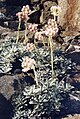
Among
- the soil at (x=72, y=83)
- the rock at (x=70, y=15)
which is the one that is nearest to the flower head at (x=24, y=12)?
the soil at (x=72, y=83)

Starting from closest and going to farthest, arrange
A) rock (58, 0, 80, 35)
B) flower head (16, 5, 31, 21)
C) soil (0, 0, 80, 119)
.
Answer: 1. soil (0, 0, 80, 119)
2. flower head (16, 5, 31, 21)
3. rock (58, 0, 80, 35)

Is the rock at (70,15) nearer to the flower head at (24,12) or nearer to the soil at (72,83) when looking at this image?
the soil at (72,83)

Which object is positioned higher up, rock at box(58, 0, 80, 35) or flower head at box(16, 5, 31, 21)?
flower head at box(16, 5, 31, 21)

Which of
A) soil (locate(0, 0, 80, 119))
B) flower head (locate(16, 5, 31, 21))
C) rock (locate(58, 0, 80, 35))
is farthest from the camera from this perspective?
rock (locate(58, 0, 80, 35))

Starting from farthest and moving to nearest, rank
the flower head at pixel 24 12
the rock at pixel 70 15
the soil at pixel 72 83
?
the rock at pixel 70 15 < the flower head at pixel 24 12 < the soil at pixel 72 83

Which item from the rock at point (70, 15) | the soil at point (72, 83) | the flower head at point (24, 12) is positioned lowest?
the soil at point (72, 83)

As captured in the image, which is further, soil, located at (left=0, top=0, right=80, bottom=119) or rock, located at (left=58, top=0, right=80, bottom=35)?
rock, located at (left=58, top=0, right=80, bottom=35)

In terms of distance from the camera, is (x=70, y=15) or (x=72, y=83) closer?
(x=72, y=83)

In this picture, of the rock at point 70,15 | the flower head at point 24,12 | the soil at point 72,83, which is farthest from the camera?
the rock at point 70,15

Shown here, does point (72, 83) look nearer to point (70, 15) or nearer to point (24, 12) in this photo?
point (24, 12)

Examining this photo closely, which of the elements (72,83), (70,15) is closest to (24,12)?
(72,83)

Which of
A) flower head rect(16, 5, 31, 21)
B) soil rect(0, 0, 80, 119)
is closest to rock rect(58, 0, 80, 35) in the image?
soil rect(0, 0, 80, 119)

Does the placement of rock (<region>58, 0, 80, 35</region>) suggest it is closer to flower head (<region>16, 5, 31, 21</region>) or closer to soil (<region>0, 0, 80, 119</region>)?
soil (<region>0, 0, 80, 119</region>)

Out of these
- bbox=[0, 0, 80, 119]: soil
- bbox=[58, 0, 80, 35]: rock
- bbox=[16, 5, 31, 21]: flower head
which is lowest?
bbox=[0, 0, 80, 119]: soil
